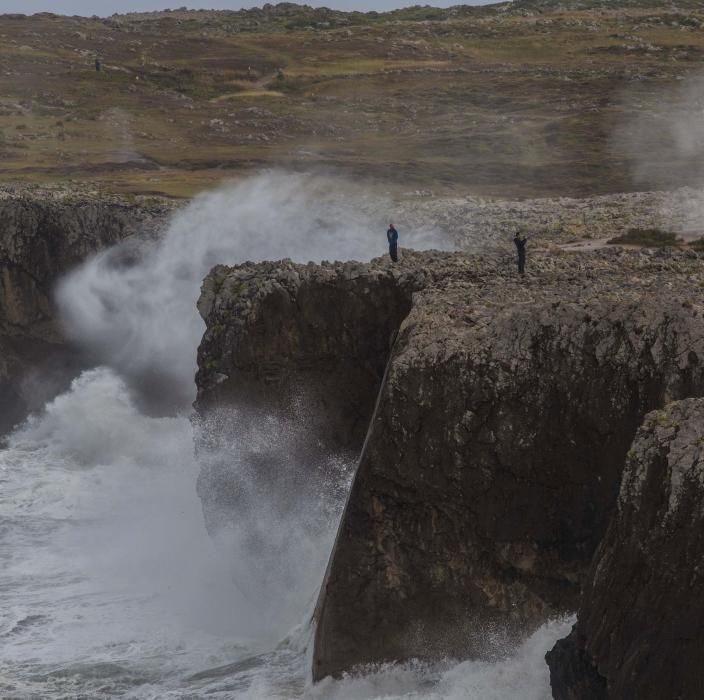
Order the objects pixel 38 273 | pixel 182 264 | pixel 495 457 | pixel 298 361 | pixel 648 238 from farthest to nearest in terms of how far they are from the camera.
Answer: pixel 38 273, pixel 182 264, pixel 648 238, pixel 298 361, pixel 495 457

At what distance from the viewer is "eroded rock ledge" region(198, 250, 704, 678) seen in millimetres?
16266

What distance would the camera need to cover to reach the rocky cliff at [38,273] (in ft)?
130

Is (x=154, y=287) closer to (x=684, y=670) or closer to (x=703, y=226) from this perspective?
(x=703, y=226)

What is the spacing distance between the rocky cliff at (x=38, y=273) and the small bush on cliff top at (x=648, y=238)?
14529 mm

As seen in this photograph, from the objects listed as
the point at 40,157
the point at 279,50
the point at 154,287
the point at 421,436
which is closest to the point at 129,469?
the point at 154,287

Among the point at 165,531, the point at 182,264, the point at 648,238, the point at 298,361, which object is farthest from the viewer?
the point at 182,264

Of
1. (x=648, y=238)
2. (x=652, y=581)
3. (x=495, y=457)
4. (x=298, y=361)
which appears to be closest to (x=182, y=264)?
(x=648, y=238)

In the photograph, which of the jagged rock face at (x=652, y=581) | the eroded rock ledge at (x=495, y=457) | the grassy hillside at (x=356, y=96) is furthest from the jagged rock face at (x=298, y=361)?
the grassy hillside at (x=356, y=96)

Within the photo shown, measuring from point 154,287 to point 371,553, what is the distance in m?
20.4

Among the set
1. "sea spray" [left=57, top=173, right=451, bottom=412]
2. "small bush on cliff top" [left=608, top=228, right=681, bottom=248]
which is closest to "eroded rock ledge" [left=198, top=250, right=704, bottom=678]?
"small bush on cliff top" [left=608, top=228, right=681, bottom=248]

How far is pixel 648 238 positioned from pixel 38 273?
18.5m

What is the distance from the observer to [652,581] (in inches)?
453

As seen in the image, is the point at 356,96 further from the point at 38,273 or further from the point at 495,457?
the point at 495,457

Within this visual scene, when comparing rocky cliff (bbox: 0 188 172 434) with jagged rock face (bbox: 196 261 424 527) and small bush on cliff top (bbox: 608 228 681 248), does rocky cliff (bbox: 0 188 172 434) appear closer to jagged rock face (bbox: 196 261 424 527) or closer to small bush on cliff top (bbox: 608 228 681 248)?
small bush on cliff top (bbox: 608 228 681 248)
